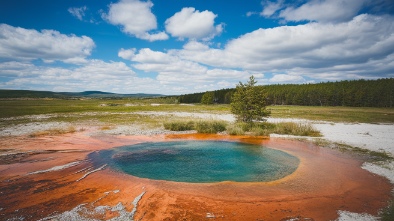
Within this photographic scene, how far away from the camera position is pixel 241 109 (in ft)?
80.8

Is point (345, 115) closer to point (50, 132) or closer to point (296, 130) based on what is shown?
point (296, 130)

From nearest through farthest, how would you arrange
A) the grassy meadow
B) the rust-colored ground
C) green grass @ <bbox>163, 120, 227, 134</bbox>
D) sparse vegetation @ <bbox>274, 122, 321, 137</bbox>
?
the rust-colored ground < sparse vegetation @ <bbox>274, 122, 321, 137</bbox> < green grass @ <bbox>163, 120, 227, 134</bbox> < the grassy meadow

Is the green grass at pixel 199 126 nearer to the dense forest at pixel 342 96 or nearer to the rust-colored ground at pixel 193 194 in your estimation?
the rust-colored ground at pixel 193 194

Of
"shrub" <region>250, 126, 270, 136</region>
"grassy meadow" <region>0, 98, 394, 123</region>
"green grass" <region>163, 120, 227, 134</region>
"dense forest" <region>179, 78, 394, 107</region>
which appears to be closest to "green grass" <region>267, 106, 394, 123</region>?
"grassy meadow" <region>0, 98, 394, 123</region>

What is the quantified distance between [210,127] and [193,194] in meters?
15.2

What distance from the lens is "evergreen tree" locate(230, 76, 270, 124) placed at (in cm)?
2381

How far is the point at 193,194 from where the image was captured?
8422 mm

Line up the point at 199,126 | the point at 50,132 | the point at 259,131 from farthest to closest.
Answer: the point at 199,126, the point at 50,132, the point at 259,131

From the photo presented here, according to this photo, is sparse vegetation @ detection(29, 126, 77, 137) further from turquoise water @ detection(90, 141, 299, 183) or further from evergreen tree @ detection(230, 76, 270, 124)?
evergreen tree @ detection(230, 76, 270, 124)

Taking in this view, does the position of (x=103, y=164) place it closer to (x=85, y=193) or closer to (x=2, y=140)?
(x=85, y=193)

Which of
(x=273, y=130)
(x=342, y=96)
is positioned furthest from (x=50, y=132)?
(x=342, y=96)

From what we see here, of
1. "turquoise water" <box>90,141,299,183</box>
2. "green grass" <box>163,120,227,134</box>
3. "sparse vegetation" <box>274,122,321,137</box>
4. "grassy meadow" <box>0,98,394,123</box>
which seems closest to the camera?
"turquoise water" <box>90,141,299,183</box>

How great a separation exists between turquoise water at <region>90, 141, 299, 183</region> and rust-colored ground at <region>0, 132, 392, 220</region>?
A: 76cm

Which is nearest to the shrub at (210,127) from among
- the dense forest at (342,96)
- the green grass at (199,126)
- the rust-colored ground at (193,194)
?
the green grass at (199,126)
